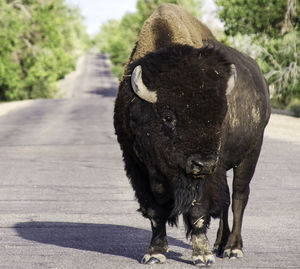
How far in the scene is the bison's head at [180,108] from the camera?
19.8 feet

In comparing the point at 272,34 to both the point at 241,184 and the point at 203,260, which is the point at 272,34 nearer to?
the point at 241,184

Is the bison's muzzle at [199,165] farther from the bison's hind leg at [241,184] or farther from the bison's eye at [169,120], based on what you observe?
the bison's hind leg at [241,184]

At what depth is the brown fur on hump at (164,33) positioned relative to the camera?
724 cm

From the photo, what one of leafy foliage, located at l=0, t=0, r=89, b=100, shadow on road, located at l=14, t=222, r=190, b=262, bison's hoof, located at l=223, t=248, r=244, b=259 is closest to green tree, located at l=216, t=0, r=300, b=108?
shadow on road, located at l=14, t=222, r=190, b=262

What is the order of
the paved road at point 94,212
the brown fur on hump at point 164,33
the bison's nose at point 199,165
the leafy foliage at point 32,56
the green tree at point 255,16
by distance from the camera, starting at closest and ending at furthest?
the bison's nose at point 199,165 → the paved road at point 94,212 → the brown fur on hump at point 164,33 → the green tree at point 255,16 → the leafy foliage at point 32,56

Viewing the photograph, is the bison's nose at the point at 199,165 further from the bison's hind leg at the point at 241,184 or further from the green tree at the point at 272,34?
the green tree at the point at 272,34

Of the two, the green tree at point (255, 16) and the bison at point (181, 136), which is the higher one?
the bison at point (181, 136)

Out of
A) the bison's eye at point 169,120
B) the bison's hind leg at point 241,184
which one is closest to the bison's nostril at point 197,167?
the bison's eye at point 169,120

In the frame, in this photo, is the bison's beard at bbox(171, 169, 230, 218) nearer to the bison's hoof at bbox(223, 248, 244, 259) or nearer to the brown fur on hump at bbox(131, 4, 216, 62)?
the bison's hoof at bbox(223, 248, 244, 259)

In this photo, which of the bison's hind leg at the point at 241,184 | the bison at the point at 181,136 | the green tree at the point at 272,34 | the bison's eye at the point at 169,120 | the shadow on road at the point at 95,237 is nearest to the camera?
the bison at the point at 181,136

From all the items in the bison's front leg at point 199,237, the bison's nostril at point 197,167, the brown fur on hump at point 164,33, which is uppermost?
the brown fur on hump at point 164,33

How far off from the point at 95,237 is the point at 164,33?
87.8 inches

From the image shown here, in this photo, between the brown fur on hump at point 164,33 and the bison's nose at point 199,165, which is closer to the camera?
the bison's nose at point 199,165

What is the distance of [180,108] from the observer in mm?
6148
